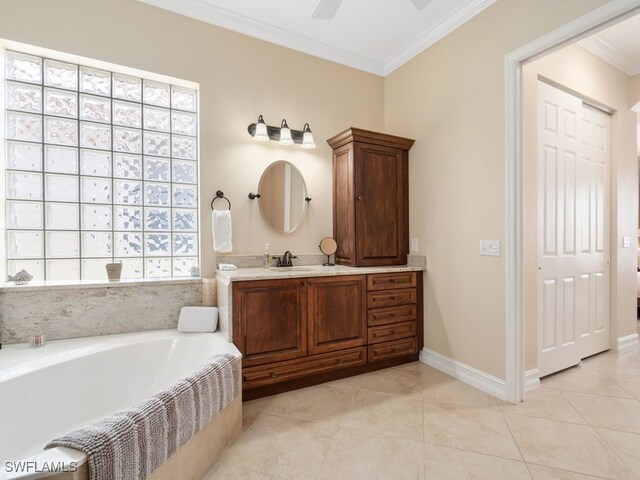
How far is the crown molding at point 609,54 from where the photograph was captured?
282 cm

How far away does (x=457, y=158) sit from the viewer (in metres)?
2.62

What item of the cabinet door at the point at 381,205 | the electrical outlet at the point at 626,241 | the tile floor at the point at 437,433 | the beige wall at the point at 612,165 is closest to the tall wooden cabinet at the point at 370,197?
the cabinet door at the point at 381,205

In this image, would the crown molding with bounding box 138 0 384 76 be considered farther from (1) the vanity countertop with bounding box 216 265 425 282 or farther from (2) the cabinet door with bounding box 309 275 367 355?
(2) the cabinet door with bounding box 309 275 367 355

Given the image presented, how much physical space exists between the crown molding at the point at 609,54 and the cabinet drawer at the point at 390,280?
8.66 feet

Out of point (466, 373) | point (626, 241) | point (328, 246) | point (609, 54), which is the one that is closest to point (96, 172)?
point (328, 246)

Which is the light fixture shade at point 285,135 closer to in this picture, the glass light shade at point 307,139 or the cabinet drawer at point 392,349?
the glass light shade at point 307,139

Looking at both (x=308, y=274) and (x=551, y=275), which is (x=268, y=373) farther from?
(x=551, y=275)

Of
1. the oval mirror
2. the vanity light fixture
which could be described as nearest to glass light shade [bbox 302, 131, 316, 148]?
the vanity light fixture

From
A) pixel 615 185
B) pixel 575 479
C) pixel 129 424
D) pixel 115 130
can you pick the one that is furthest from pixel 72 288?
pixel 615 185

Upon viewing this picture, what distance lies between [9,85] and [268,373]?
2.76 meters

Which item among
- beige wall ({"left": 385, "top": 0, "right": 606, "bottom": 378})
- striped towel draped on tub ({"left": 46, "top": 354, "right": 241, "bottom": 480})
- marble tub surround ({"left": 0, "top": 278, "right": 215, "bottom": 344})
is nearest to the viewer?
striped towel draped on tub ({"left": 46, "top": 354, "right": 241, "bottom": 480})

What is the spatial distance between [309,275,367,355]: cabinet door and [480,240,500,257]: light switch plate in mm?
957

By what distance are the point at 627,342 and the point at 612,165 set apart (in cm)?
186

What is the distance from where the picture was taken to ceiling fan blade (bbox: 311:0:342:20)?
5.33ft
